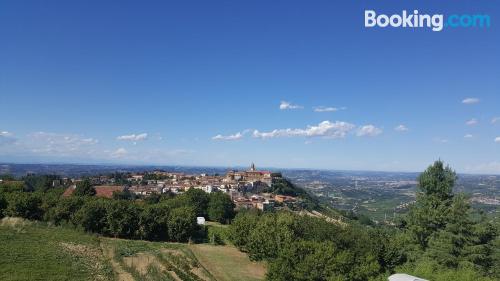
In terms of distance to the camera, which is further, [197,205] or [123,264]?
[197,205]

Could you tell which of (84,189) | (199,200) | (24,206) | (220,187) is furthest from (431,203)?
(220,187)

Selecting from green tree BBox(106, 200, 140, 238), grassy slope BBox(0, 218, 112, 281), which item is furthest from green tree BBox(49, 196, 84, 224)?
green tree BBox(106, 200, 140, 238)

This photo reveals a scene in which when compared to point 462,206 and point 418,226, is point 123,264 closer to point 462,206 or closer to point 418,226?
point 418,226

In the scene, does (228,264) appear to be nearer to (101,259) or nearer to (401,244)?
(101,259)

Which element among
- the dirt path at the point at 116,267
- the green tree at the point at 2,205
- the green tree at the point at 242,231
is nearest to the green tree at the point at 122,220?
the dirt path at the point at 116,267

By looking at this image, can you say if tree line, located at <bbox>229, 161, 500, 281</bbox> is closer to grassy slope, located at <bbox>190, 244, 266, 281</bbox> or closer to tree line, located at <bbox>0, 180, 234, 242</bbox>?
grassy slope, located at <bbox>190, 244, 266, 281</bbox>

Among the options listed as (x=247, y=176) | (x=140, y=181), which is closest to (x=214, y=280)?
(x=140, y=181)
